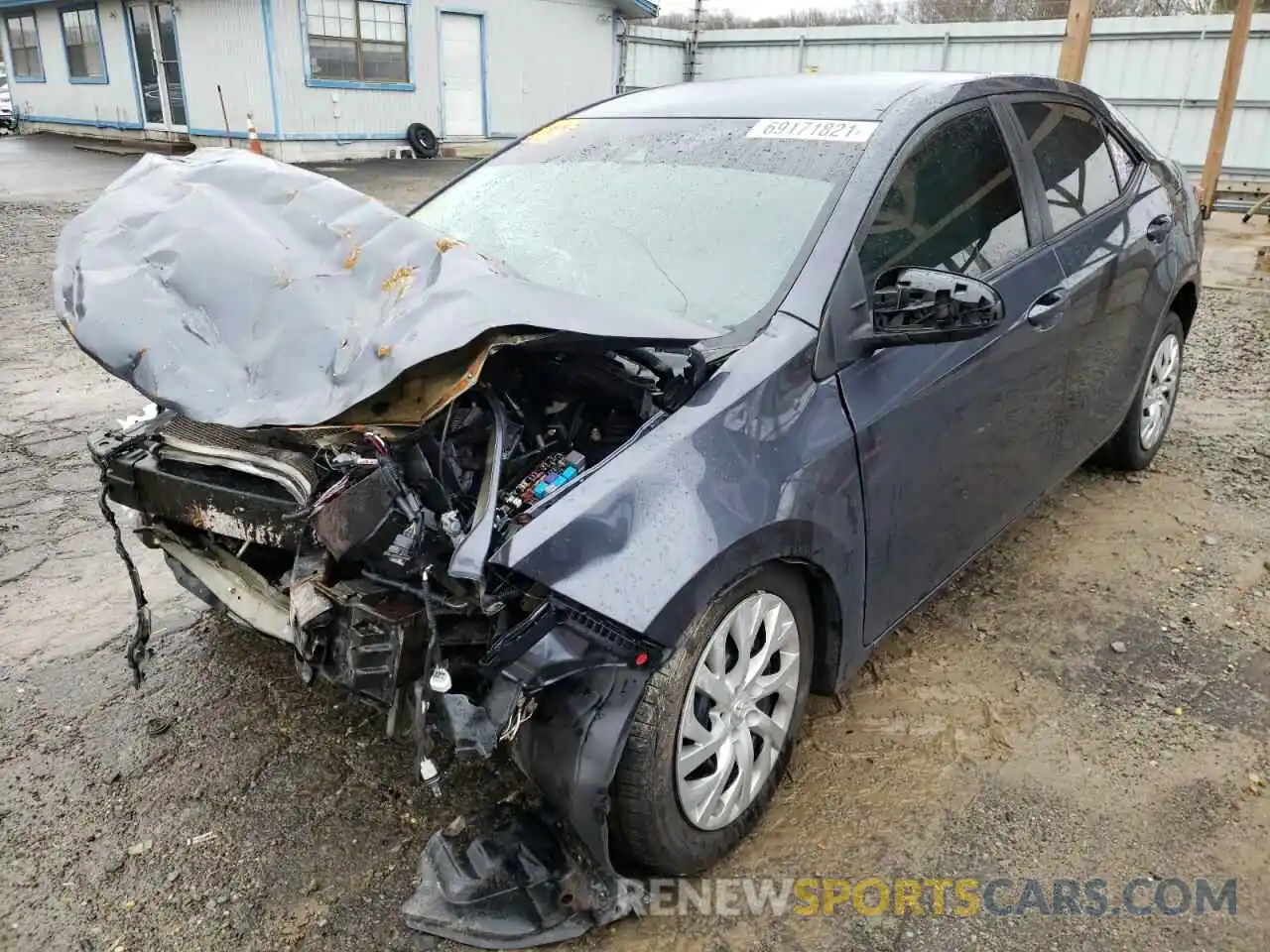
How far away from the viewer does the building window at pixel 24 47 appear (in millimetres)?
21875

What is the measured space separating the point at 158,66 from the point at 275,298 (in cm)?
1936

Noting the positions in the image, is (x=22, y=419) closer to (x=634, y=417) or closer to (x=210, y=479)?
(x=210, y=479)

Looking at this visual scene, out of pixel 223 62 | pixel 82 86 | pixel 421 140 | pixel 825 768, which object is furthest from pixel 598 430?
pixel 82 86

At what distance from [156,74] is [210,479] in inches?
767

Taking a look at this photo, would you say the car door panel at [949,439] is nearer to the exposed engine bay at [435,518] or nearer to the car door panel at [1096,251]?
the car door panel at [1096,251]

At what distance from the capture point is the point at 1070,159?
357 centimetres

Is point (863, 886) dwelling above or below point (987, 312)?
below

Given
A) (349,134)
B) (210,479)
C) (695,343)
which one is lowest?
(349,134)

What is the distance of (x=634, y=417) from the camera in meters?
2.26

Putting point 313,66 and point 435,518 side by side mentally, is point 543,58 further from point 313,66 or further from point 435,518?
point 435,518

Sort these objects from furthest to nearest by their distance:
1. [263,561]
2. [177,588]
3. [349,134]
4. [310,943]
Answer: [349,134] < [177,588] < [263,561] < [310,943]

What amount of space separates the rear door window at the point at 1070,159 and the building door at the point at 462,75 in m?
17.0

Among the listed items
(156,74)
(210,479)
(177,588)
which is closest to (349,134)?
(156,74)

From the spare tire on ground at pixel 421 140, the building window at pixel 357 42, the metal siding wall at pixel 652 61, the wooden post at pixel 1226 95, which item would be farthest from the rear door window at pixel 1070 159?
the metal siding wall at pixel 652 61
